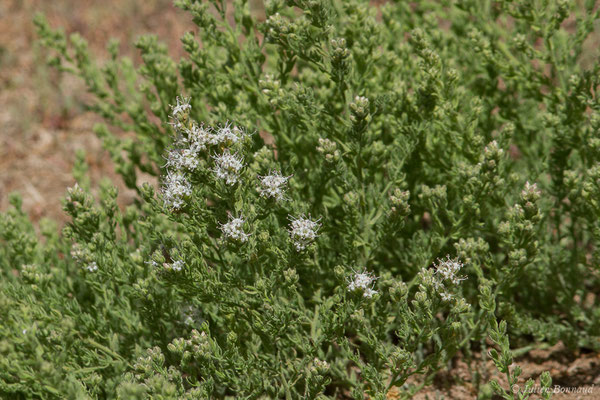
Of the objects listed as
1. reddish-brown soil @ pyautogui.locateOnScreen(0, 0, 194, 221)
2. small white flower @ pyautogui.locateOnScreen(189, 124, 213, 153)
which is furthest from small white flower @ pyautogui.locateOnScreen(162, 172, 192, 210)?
reddish-brown soil @ pyautogui.locateOnScreen(0, 0, 194, 221)

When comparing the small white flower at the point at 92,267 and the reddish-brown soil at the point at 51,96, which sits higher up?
the reddish-brown soil at the point at 51,96

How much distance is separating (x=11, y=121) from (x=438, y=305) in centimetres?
592

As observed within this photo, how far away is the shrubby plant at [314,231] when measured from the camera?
272 centimetres

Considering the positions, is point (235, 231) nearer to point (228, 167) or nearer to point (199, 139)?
point (228, 167)

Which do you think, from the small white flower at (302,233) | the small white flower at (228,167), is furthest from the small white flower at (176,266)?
the small white flower at (302,233)

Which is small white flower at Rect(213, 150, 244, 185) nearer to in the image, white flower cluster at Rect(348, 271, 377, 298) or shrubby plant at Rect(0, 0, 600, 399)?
shrubby plant at Rect(0, 0, 600, 399)

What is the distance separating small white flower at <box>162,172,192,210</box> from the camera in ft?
8.64

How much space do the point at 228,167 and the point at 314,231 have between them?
21.7 inches

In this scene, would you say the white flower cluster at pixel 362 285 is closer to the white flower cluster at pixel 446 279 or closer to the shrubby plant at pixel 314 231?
the shrubby plant at pixel 314 231

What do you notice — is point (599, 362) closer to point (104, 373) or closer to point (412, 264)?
point (412, 264)

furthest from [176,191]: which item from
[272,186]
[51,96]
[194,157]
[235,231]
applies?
[51,96]

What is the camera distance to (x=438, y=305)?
2.73m

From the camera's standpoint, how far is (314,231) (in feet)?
9.36

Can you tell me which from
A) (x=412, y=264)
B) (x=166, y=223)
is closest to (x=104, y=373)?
(x=166, y=223)
